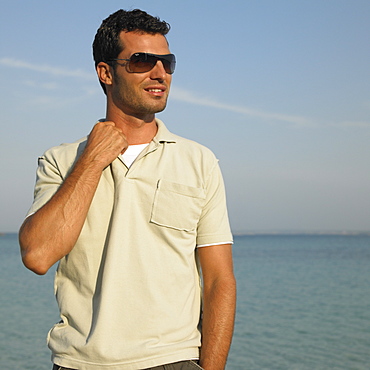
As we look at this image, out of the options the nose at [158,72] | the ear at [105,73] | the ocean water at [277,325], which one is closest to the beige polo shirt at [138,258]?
the nose at [158,72]

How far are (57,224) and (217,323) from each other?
80cm

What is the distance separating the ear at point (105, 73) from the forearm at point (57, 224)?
1.99 feet

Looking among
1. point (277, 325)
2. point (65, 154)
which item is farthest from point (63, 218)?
point (277, 325)

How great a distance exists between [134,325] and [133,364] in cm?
16

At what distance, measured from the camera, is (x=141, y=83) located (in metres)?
2.81

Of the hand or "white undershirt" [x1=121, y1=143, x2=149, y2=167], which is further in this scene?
"white undershirt" [x1=121, y1=143, x2=149, y2=167]

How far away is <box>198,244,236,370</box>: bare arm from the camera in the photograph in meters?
2.62

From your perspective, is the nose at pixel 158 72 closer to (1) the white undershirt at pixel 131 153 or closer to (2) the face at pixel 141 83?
(2) the face at pixel 141 83

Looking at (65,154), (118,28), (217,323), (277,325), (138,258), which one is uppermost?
(118,28)

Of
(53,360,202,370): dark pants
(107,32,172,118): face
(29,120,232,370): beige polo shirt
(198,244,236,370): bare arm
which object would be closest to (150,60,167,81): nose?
(107,32,172,118): face

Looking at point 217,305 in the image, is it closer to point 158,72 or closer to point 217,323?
point 217,323

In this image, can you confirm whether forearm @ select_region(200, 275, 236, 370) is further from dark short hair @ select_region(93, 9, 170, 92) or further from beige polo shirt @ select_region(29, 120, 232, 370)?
dark short hair @ select_region(93, 9, 170, 92)

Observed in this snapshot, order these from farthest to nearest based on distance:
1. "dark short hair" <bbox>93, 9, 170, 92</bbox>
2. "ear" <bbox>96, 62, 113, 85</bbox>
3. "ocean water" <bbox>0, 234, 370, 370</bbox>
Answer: "ocean water" <bbox>0, 234, 370, 370</bbox> < "ear" <bbox>96, 62, 113, 85</bbox> < "dark short hair" <bbox>93, 9, 170, 92</bbox>

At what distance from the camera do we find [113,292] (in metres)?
2.55
